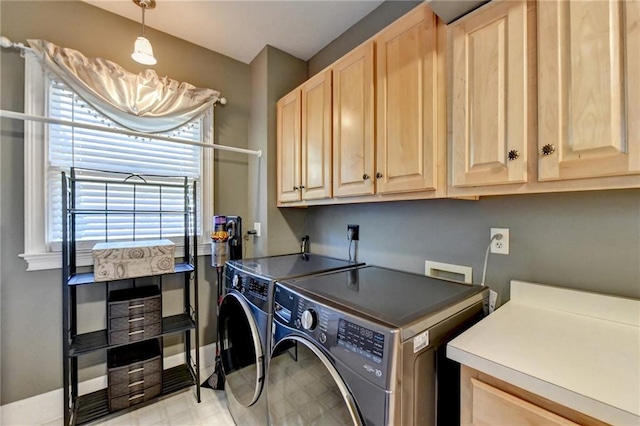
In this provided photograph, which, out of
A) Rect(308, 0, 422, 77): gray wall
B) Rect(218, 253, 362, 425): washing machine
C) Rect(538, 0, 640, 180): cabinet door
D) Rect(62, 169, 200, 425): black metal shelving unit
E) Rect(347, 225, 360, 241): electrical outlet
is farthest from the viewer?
Rect(347, 225, 360, 241): electrical outlet

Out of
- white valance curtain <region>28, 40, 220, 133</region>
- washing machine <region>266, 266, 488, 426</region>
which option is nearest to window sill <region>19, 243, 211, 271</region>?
white valance curtain <region>28, 40, 220, 133</region>

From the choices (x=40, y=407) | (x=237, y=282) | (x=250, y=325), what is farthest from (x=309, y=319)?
(x=40, y=407)

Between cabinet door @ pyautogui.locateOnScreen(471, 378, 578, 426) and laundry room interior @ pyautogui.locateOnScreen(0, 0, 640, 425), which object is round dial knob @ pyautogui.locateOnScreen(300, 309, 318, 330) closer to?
laundry room interior @ pyautogui.locateOnScreen(0, 0, 640, 425)

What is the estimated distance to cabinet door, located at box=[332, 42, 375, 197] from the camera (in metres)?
1.38

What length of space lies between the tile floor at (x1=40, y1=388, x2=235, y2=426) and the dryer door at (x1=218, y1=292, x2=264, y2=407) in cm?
26

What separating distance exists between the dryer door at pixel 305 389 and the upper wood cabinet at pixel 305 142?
0.93 m

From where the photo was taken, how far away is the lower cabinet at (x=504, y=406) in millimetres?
591

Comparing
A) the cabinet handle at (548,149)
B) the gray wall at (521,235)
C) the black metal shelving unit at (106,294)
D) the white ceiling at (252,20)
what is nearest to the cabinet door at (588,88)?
the cabinet handle at (548,149)

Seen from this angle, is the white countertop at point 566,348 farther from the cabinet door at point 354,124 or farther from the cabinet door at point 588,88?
the cabinet door at point 354,124

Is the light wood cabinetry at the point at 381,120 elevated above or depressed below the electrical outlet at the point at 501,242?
above

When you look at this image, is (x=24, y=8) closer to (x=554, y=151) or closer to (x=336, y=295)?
(x=336, y=295)

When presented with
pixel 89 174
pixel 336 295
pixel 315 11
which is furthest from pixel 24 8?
pixel 336 295

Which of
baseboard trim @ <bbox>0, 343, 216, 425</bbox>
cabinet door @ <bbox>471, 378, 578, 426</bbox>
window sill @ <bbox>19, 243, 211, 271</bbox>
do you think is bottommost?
baseboard trim @ <bbox>0, 343, 216, 425</bbox>

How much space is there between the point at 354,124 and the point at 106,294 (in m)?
1.94
